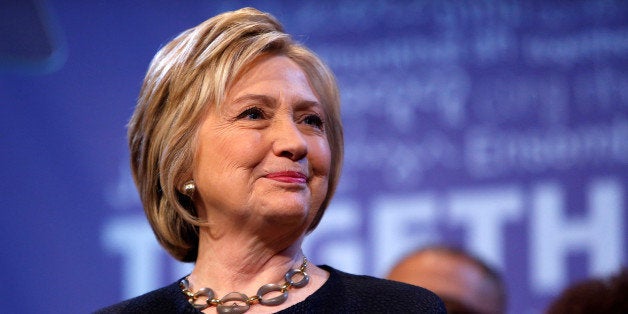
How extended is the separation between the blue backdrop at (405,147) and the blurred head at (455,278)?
46 centimetres

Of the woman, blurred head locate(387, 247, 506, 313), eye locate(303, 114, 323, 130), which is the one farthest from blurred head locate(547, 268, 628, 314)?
blurred head locate(387, 247, 506, 313)

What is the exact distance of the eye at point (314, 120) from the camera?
1.98 m

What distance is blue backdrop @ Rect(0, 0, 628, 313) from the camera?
310 cm

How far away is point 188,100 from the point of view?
6.44ft

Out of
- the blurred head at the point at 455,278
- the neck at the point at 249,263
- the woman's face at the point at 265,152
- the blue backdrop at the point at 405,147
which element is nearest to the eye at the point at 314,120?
the woman's face at the point at 265,152

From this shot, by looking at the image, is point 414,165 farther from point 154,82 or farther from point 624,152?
point 154,82

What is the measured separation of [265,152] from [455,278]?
31.9 inches

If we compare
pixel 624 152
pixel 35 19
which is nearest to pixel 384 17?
pixel 624 152

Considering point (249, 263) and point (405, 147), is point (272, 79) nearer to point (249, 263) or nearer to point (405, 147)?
point (249, 263)

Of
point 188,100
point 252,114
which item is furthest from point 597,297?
point 188,100

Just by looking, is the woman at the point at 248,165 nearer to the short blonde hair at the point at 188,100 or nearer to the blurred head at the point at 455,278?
the short blonde hair at the point at 188,100

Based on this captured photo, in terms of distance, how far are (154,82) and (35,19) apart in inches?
57.3

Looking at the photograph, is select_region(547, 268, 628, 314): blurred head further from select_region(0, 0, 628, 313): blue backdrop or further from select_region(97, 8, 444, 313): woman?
select_region(0, 0, 628, 313): blue backdrop

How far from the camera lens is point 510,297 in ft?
10.0
